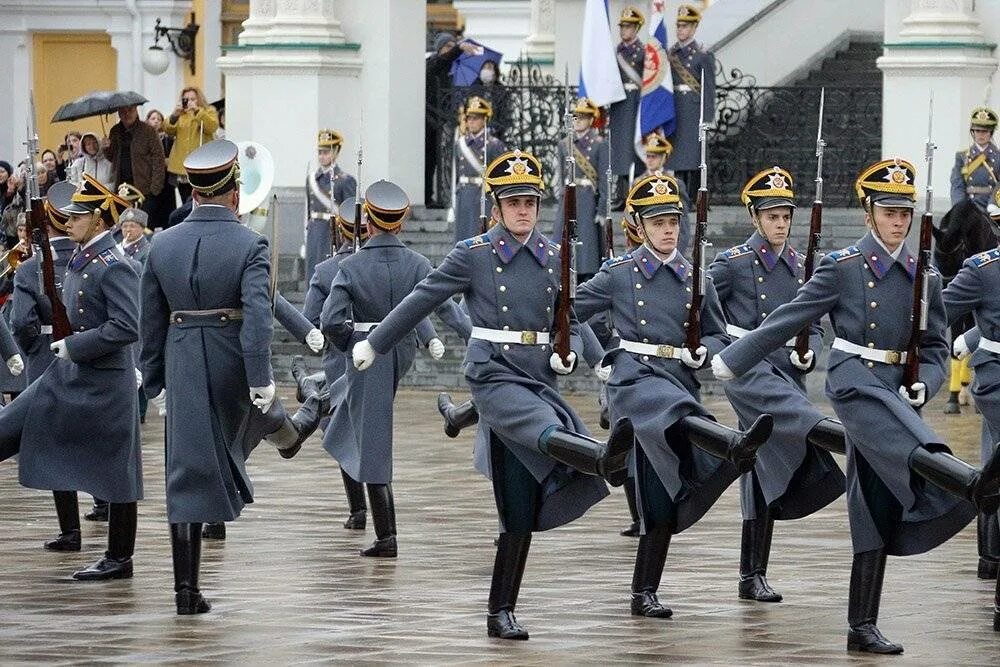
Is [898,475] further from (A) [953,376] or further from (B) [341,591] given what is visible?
(A) [953,376]

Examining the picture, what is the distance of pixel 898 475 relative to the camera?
33.0ft

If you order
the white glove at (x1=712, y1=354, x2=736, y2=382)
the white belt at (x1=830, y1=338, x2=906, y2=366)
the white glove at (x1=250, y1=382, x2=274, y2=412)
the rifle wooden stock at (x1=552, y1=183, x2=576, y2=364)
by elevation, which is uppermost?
the rifle wooden stock at (x1=552, y1=183, x2=576, y2=364)

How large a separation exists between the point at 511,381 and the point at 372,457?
2610 mm

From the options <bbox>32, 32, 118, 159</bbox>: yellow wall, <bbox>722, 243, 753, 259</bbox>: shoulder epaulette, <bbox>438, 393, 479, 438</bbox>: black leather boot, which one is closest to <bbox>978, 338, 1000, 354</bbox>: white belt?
<bbox>722, 243, 753, 259</bbox>: shoulder epaulette

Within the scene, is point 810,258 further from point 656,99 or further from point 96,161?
point 96,161

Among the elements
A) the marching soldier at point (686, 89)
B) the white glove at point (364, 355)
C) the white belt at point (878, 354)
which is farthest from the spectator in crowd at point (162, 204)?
the white belt at point (878, 354)

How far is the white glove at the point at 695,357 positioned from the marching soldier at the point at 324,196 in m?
13.0

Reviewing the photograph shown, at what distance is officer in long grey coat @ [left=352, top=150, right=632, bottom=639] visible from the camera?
10.5 metres

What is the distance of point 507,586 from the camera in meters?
10.4

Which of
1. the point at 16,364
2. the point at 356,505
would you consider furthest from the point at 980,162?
the point at 16,364

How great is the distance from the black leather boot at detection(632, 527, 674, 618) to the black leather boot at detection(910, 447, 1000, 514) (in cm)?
133

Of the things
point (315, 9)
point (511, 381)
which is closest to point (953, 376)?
point (315, 9)

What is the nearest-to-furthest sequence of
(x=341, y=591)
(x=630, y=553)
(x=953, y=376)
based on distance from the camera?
1. (x=341, y=591)
2. (x=630, y=553)
3. (x=953, y=376)

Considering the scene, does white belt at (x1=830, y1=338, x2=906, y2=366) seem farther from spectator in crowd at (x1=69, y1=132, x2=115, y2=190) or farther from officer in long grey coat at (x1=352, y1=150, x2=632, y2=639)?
spectator in crowd at (x1=69, y1=132, x2=115, y2=190)
